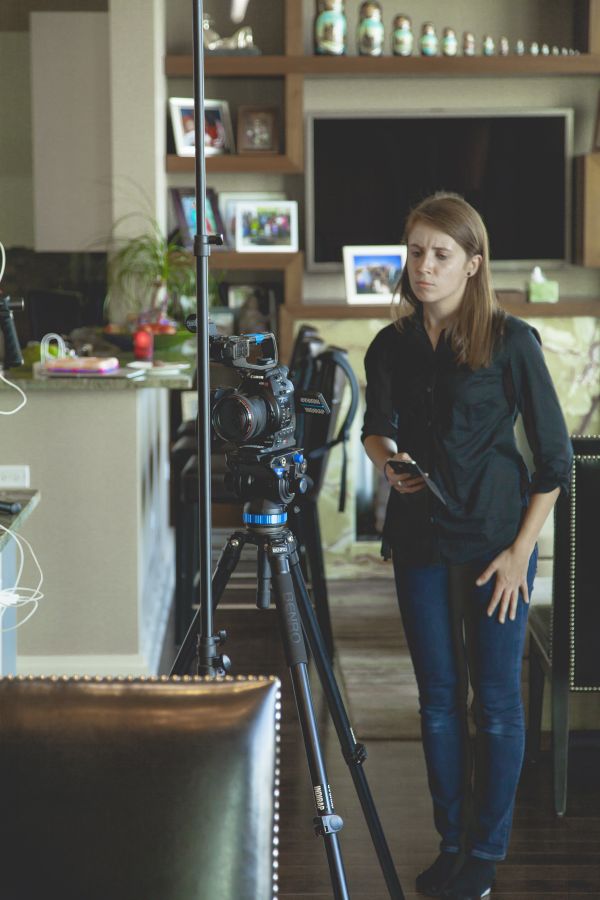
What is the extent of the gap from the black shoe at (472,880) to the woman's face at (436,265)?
1089mm

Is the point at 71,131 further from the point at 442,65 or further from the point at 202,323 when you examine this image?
the point at 202,323

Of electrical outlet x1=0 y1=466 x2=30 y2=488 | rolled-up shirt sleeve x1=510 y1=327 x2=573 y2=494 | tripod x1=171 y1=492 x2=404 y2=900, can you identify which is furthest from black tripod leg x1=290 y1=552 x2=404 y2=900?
electrical outlet x1=0 y1=466 x2=30 y2=488

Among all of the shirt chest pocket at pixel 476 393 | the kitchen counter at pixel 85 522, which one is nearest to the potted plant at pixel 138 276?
the kitchen counter at pixel 85 522

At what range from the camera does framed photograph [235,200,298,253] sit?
5109mm

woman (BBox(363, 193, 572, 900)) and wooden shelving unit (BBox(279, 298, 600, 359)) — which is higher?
wooden shelving unit (BBox(279, 298, 600, 359))

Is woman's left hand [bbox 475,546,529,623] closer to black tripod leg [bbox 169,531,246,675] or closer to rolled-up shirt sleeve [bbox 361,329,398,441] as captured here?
rolled-up shirt sleeve [bbox 361,329,398,441]

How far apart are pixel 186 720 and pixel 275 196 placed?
4246 millimetres

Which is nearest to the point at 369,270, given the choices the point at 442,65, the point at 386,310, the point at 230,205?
the point at 386,310

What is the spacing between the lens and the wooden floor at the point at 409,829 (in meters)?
2.39

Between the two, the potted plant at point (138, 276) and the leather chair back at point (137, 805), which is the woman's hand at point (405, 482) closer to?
the leather chair back at point (137, 805)

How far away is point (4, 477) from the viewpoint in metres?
3.17

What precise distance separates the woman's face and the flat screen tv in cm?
302

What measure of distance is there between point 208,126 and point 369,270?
0.95m

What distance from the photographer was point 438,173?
5152 mm
